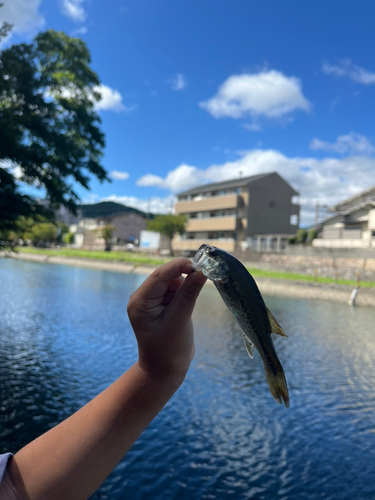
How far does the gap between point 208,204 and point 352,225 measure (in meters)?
19.1

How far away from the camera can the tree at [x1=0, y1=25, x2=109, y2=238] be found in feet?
26.6

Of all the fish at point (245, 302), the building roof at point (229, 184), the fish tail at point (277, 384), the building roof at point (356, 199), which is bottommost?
the fish tail at point (277, 384)

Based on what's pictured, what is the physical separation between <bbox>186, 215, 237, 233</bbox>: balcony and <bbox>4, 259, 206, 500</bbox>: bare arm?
46.3 metres

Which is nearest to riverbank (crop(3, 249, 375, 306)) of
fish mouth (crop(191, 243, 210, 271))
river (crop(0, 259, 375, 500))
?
river (crop(0, 259, 375, 500))

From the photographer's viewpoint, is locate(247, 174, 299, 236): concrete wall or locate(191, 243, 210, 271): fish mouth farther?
locate(247, 174, 299, 236): concrete wall

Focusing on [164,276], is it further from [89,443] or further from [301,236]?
[301,236]

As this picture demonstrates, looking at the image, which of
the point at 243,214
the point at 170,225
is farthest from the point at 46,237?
the point at 243,214

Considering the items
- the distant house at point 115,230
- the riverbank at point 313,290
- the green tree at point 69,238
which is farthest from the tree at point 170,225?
the green tree at point 69,238

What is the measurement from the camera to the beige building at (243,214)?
47406 mm

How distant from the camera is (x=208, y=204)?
169ft

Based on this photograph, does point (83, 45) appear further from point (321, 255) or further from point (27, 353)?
point (321, 255)

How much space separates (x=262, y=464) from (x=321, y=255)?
30.8 metres

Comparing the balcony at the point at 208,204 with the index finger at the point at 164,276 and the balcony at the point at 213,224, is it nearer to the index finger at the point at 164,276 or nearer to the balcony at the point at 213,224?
the balcony at the point at 213,224

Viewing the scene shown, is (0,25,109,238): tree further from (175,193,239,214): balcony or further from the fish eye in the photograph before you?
(175,193,239,214): balcony
